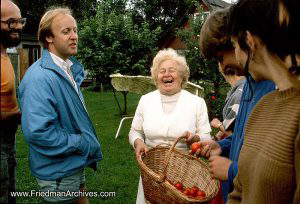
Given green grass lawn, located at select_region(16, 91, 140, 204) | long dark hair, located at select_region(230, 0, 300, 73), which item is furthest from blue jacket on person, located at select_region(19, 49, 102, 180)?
green grass lawn, located at select_region(16, 91, 140, 204)

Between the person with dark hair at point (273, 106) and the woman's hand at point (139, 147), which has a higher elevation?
the person with dark hair at point (273, 106)

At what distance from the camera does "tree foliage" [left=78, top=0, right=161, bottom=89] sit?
15.1m

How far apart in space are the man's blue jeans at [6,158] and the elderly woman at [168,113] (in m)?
1.06

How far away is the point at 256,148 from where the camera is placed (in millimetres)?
1447

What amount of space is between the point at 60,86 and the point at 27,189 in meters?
2.75

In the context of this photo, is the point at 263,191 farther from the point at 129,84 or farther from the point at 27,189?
the point at 129,84

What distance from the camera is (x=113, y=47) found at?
15.3 meters

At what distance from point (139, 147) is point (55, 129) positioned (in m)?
0.79

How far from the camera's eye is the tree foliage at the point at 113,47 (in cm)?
1506

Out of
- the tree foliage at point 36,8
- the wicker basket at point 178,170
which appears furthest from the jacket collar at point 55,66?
the tree foliage at point 36,8

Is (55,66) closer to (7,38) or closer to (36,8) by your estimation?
(7,38)

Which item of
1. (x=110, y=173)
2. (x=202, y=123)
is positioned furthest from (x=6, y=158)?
(x=110, y=173)

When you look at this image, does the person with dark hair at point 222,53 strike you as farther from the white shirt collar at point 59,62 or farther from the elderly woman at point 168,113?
the white shirt collar at point 59,62

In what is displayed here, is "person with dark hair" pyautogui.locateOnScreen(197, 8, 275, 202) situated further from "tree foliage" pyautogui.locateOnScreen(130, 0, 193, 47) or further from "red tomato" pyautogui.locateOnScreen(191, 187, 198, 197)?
"tree foliage" pyautogui.locateOnScreen(130, 0, 193, 47)
